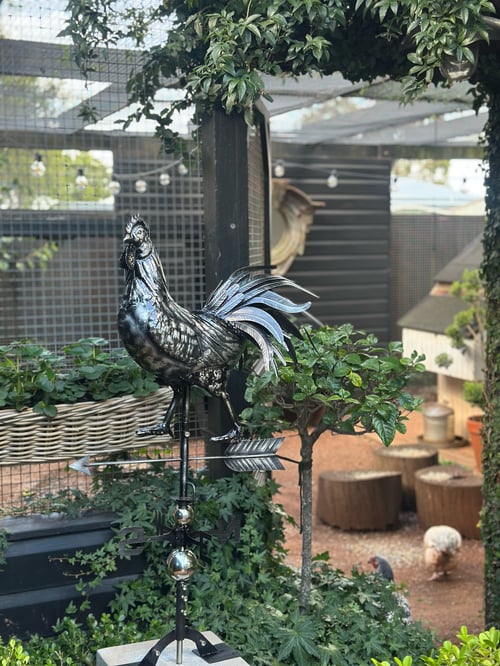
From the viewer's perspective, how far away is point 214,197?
3.61 metres

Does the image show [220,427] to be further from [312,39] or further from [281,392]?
[312,39]

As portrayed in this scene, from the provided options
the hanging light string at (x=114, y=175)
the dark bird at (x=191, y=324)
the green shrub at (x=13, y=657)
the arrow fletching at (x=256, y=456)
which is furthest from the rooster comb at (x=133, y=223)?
the hanging light string at (x=114, y=175)

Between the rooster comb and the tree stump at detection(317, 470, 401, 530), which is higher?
the rooster comb

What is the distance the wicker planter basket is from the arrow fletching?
0.56 meters

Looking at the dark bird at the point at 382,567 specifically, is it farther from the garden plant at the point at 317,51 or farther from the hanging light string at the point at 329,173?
the hanging light string at the point at 329,173

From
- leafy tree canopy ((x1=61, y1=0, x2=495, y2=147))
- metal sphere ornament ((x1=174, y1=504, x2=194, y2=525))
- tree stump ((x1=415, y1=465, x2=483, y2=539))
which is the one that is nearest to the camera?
metal sphere ornament ((x1=174, y1=504, x2=194, y2=525))

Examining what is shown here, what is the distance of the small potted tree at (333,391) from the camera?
315cm

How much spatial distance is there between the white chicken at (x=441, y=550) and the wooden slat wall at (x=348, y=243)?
5.50m

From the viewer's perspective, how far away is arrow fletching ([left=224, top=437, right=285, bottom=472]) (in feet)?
9.45

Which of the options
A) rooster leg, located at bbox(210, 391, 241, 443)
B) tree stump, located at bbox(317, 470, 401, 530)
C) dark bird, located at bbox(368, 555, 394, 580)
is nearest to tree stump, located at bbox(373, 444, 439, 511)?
tree stump, located at bbox(317, 470, 401, 530)

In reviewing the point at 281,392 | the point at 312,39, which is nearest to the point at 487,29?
the point at 312,39

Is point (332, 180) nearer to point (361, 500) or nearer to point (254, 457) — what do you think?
point (361, 500)

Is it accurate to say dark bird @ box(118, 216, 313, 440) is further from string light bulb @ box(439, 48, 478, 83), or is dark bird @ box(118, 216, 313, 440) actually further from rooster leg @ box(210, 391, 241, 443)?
string light bulb @ box(439, 48, 478, 83)

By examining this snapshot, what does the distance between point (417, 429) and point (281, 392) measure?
7080 mm
